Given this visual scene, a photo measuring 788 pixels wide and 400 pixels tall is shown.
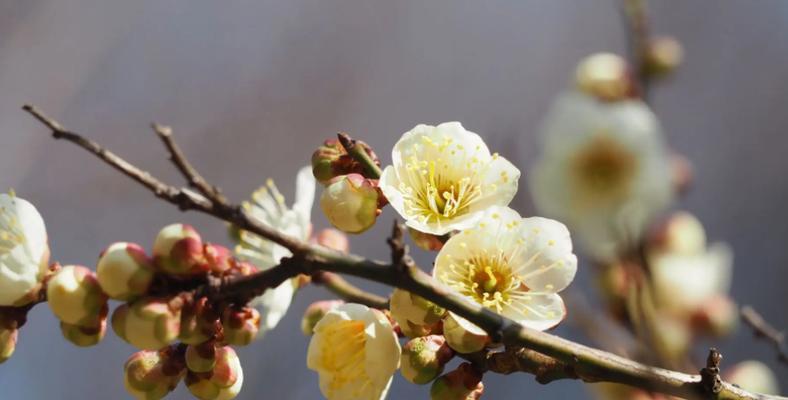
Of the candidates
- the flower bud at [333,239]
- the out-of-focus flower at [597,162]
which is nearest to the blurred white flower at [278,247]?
the flower bud at [333,239]

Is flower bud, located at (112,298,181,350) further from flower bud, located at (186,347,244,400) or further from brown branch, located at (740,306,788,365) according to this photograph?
brown branch, located at (740,306,788,365)

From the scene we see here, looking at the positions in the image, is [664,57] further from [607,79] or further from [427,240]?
[427,240]

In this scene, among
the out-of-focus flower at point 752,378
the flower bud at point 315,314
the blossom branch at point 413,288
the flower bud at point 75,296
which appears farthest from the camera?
the out-of-focus flower at point 752,378

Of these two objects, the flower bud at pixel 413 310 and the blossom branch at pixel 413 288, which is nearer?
the blossom branch at pixel 413 288

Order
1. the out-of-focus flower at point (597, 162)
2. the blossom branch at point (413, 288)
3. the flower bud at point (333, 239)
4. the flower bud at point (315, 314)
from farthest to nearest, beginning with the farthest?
the out-of-focus flower at point (597, 162)
the flower bud at point (333, 239)
the flower bud at point (315, 314)
the blossom branch at point (413, 288)

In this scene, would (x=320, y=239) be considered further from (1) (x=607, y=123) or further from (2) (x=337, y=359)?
(1) (x=607, y=123)

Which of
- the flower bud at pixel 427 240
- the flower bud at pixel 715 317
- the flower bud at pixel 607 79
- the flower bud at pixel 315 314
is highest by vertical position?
the flower bud at pixel 427 240

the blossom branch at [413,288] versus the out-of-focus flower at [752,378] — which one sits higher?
the blossom branch at [413,288]

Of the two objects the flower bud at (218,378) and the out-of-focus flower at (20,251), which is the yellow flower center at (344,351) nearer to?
the flower bud at (218,378)
